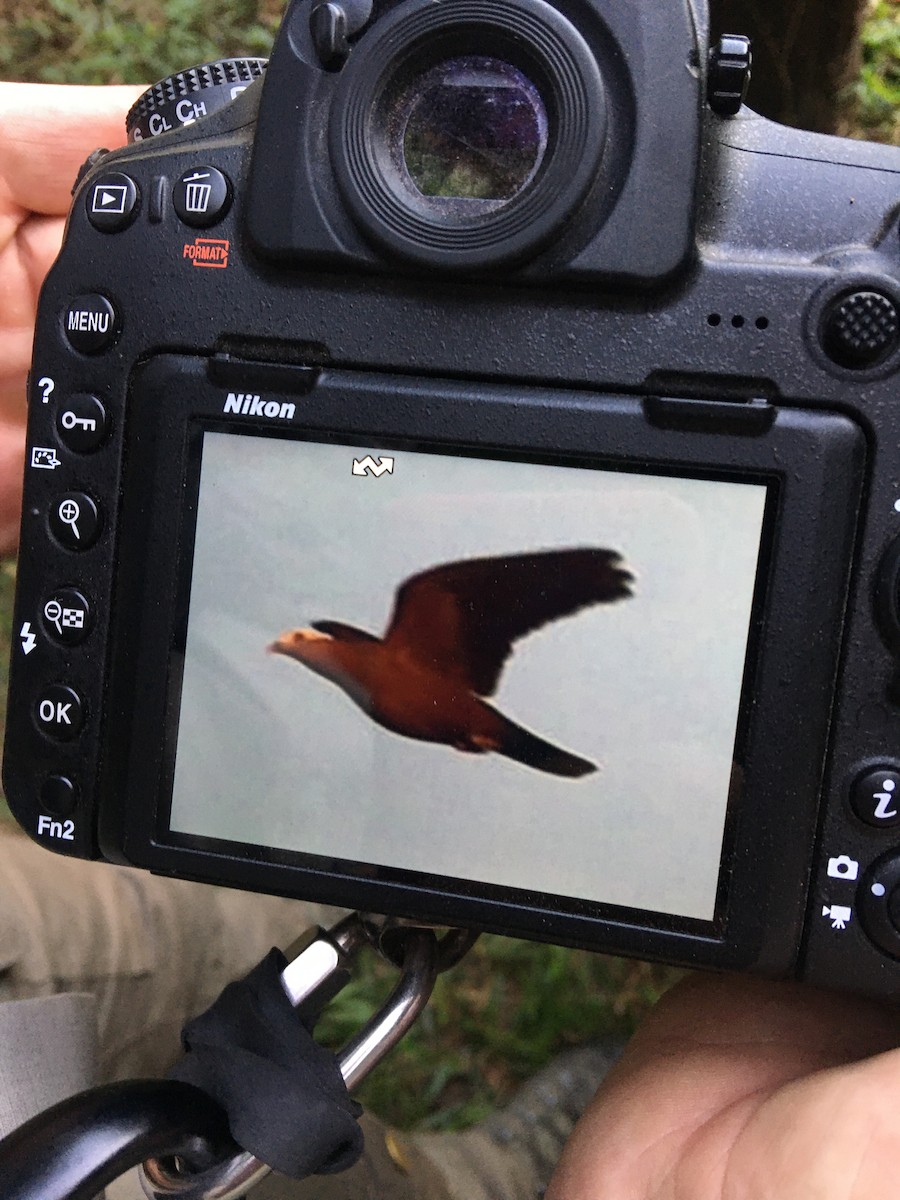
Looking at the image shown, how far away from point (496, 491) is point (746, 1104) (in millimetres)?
330

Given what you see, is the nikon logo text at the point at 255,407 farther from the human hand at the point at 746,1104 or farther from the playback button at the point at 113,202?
the human hand at the point at 746,1104

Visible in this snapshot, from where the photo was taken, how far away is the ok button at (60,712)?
1.86 feet

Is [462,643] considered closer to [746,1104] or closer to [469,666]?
[469,666]

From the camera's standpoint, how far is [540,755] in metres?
0.51

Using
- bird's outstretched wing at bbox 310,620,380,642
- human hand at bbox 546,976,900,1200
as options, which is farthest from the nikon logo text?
human hand at bbox 546,976,900,1200

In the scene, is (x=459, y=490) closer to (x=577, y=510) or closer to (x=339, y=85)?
(x=577, y=510)

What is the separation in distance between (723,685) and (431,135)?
30 centimetres

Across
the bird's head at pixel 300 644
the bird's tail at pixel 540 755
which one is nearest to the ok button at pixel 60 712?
the bird's head at pixel 300 644

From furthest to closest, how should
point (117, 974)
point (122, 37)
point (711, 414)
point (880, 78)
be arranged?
point (122, 37) < point (880, 78) < point (117, 974) < point (711, 414)

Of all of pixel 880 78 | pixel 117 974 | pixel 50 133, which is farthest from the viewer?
pixel 880 78

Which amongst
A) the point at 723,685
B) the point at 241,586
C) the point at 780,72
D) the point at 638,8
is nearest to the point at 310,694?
the point at 241,586

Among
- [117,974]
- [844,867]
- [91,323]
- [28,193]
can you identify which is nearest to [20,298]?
[28,193]

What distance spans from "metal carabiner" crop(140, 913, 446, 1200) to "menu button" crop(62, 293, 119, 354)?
0.34m

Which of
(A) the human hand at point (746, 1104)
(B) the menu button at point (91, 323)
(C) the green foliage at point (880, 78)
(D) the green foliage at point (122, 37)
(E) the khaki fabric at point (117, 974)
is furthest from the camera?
(D) the green foliage at point (122, 37)
